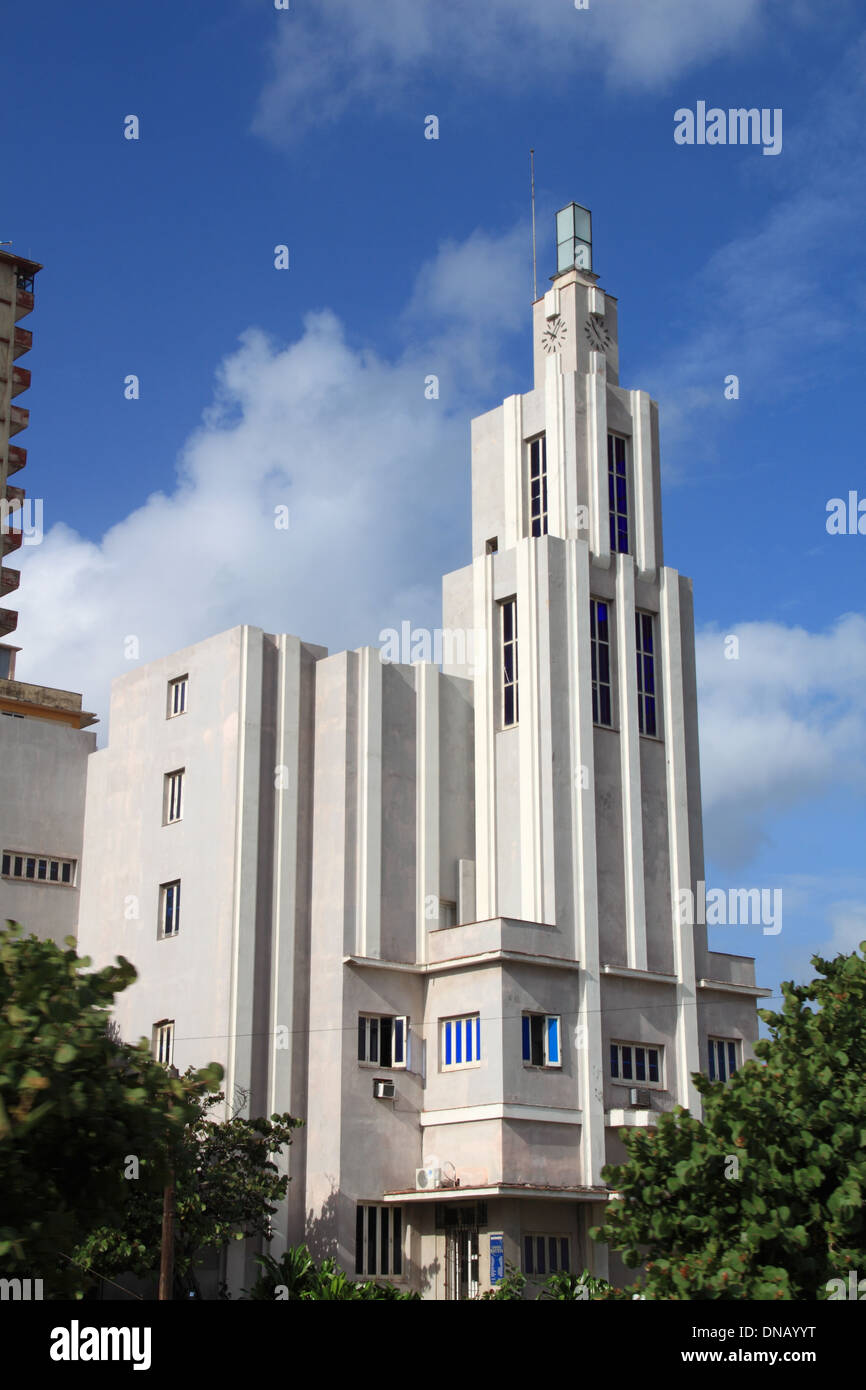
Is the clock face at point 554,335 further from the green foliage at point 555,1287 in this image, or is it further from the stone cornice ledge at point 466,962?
the green foliage at point 555,1287

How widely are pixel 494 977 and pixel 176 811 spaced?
33.5ft

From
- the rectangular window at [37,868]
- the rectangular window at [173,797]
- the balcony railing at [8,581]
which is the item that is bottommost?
the rectangular window at [37,868]

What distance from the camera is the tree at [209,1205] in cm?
3225

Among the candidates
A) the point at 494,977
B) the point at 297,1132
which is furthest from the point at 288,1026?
the point at 494,977

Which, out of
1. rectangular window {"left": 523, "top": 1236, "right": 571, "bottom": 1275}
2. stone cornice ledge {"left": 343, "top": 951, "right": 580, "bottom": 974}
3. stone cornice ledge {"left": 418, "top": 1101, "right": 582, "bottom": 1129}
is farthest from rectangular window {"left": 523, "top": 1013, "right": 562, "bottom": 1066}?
rectangular window {"left": 523, "top": 1236, "right": 571, "bottom": 1275}

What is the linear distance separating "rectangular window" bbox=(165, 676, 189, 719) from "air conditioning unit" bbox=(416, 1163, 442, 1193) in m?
14.1

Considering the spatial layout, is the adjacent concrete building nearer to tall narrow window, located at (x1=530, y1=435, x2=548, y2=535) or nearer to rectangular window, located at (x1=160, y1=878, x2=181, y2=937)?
rectangular window, located at (x1=160, y1=878, x2=181, y2=937)

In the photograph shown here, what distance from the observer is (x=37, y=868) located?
148ft

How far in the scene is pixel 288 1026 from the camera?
128 feet

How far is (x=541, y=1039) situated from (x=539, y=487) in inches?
640

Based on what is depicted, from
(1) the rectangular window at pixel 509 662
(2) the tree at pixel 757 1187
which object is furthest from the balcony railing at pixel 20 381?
(2) the tree at pixel 757 1187

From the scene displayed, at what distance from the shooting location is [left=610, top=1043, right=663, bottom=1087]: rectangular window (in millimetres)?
40375

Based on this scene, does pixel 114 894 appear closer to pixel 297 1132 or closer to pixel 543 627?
pixel 297 1132

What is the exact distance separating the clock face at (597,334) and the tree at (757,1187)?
27.4m
